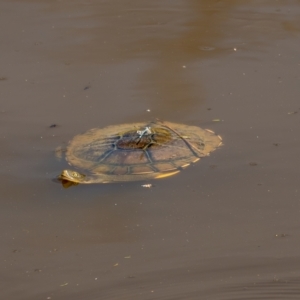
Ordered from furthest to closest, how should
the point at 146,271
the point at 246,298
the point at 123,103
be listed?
the point at 123,103 → the point at 146,271 → the point at 246,298

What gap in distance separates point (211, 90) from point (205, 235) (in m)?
2.21

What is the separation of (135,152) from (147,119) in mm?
781

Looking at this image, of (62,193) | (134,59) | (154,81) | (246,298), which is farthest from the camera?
(134,59)

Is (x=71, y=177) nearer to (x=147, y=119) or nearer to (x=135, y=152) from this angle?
(x=135, y=152)

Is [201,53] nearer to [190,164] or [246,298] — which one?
[190,164]

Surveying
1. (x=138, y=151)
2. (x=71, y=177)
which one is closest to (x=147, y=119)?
(x=138, y=151)

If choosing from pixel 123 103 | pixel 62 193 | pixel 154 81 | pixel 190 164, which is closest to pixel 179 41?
pixel 154 81

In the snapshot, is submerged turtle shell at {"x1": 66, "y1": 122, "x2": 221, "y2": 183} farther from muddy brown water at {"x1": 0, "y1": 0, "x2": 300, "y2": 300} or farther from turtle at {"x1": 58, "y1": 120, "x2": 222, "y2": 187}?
muddy brown water at {"x1": 0, "y1": 0, "x2": 300, "y2": 300}

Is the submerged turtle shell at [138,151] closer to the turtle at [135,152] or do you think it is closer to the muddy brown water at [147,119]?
the turtle at [135,152]

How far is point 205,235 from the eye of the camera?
4.21 meters

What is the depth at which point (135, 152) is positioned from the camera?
4.97 m

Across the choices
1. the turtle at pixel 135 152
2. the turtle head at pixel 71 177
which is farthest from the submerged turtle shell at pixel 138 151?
the turtle head at pixel 71 177

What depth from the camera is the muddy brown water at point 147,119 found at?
3.90m

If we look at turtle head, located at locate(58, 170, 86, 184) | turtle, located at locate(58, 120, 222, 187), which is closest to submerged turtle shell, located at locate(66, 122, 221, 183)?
turtle, located at locate(58, 120, 222, 187)
